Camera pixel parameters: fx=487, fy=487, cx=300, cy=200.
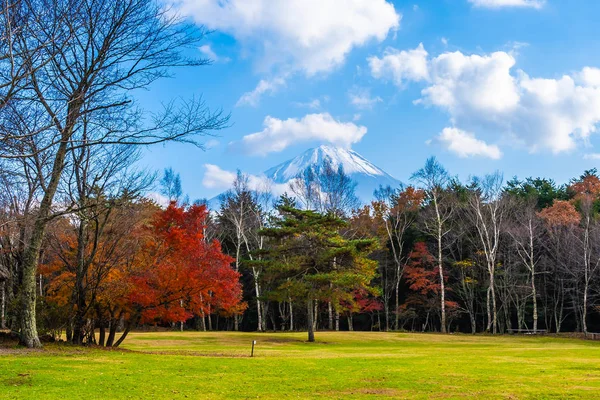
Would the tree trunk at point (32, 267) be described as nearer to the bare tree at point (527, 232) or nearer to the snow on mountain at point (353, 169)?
the bare tree at point (527, 232)

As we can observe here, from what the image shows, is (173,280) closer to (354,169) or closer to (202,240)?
(202,240)

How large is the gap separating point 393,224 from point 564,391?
116ft

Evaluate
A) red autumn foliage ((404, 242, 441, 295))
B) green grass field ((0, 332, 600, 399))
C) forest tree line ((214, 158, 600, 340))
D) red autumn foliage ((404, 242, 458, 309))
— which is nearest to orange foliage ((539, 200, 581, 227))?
forest tree line ((214, 158, 600, 340))

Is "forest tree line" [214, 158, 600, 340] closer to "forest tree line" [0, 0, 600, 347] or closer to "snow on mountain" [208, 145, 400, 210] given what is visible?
"forest tree line" [0, 0, 600, 347]

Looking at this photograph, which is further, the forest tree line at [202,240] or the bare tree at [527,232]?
the bare tree at [527,232]

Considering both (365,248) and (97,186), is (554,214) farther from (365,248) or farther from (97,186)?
(97,186)

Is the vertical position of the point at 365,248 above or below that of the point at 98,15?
below

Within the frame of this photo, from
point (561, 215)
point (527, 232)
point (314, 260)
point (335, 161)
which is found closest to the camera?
point (314, 260)

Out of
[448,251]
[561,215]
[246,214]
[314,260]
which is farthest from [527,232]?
[246,214]

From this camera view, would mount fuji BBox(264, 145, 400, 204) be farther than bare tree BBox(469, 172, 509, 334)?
Yes

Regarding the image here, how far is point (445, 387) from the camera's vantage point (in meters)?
10.2

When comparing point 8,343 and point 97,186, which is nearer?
point 8,343

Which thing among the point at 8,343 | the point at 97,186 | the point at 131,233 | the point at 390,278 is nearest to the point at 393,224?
the point at 390,278


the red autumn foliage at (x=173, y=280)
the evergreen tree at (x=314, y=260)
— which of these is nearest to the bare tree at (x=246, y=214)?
the evergreen tree at (x=314, y=260)
